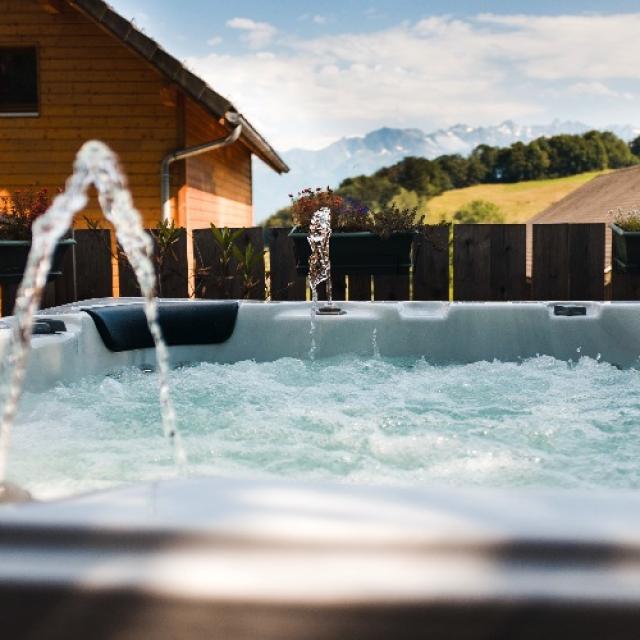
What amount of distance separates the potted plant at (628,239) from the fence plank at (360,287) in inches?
56.2

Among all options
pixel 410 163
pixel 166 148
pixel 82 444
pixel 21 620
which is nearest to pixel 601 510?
pixel 21 620

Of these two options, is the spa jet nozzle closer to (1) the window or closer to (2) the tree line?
(1) the window

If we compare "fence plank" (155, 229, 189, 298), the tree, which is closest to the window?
"fence plank" (155, 229, 189, 298)

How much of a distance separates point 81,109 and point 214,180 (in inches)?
87.1

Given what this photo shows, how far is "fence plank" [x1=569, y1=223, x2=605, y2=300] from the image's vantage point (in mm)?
4941

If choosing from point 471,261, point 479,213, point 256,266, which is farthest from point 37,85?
point 479,213

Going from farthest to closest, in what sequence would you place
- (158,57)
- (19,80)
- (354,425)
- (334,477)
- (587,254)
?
(19,80), (158,57), (587,254), (354,425), (334,477)

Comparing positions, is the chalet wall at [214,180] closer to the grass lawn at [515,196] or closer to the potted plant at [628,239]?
the potted plant at [628,239]

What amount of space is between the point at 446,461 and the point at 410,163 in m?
39.8

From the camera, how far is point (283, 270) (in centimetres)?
509

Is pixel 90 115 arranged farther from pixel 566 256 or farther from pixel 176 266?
pixel 566 256

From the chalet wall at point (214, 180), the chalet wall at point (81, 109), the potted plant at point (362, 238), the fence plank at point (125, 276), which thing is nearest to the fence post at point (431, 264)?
the potted plant at point (362, 238)

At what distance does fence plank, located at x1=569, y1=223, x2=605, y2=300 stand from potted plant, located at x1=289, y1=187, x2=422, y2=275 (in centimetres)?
94

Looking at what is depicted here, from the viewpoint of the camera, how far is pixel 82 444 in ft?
8.32
